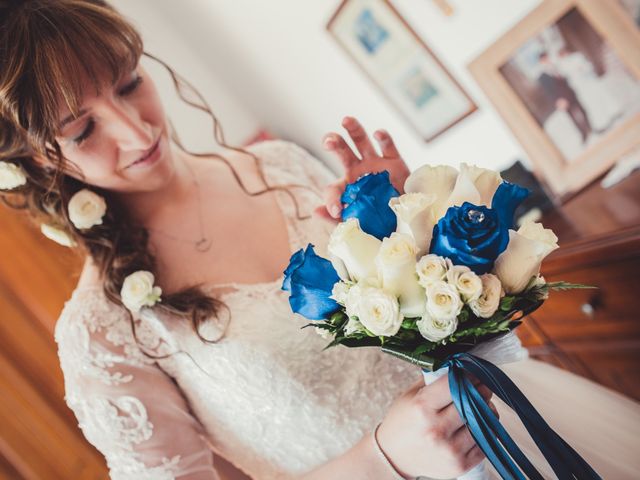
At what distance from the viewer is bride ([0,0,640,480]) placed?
1.01m

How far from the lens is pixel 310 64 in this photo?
2.68 m

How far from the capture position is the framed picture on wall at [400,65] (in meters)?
2.20

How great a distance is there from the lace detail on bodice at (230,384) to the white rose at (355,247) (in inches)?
21.2

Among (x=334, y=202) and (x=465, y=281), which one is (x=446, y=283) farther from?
(x=334, y=202)

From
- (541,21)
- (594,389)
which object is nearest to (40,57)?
(594,389)

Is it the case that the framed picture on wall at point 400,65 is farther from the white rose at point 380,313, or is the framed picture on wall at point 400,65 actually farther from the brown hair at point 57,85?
the white rose at point 380,313

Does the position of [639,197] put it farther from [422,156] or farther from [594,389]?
[422,156]

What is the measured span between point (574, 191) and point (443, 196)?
4.53 ft

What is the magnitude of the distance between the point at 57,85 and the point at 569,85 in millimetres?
1639

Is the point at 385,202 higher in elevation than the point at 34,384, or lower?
lower

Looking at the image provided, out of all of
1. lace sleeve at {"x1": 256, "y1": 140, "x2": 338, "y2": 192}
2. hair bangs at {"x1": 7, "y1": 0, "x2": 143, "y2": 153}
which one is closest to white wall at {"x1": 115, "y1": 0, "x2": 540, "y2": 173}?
lace sleeve at {"x1": 256, "y1": 140, "x2": 338, "y2": 192}

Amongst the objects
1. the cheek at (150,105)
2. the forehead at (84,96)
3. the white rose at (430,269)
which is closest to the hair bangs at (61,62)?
the forehead at (84,96)

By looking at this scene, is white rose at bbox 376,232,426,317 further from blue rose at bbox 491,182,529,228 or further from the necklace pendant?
the necklace pendant

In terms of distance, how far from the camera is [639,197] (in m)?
1.41
